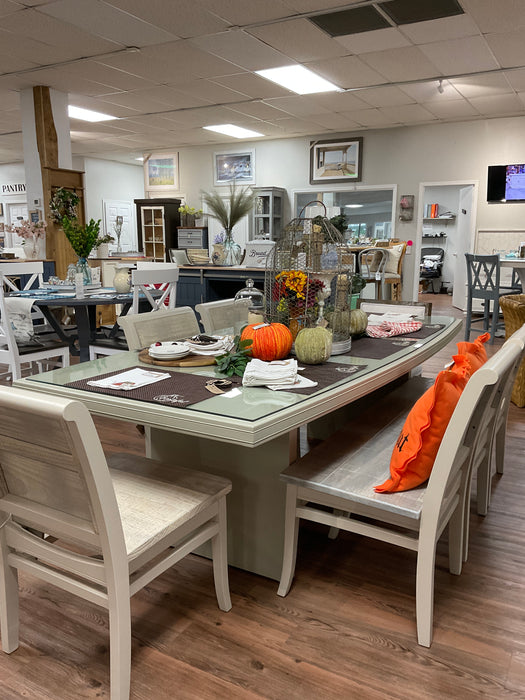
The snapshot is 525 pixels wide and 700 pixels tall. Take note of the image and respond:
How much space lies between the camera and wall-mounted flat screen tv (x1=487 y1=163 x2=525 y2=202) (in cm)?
758

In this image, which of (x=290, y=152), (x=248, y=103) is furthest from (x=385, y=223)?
(x=248, y=103)

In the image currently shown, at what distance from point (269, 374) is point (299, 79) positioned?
4936 mm

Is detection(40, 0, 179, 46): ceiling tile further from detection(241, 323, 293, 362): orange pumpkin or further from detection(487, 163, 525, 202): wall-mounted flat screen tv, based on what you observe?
detection(487, 163, 525, 202): wall-mounted flat screen tv

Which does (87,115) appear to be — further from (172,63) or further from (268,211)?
(268,211)

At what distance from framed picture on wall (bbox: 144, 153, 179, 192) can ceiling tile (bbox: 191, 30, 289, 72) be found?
515cm

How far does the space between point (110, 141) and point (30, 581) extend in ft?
29.7

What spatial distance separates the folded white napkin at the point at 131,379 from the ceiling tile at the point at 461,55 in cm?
430

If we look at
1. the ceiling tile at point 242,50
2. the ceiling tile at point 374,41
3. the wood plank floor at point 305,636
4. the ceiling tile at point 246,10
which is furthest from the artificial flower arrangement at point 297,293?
the ceiling tile at point 374,41

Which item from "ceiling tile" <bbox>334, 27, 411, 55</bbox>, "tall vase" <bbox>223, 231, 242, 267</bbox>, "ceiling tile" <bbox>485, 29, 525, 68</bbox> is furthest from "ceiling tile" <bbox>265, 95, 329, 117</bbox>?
"ceiling tile" <bbox>485, 29, 525, 68</bbox>

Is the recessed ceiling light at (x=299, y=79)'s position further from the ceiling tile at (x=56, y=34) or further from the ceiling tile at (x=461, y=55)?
the ceiling tile at (x=56, y=34)

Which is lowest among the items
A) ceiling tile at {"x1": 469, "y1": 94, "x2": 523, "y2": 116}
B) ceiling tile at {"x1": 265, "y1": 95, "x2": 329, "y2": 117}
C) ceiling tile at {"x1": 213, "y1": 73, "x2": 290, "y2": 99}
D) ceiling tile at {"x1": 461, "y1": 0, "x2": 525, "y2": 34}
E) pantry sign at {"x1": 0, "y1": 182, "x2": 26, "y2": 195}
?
pantry sign at {"x1": 0, "y1": 182, "x2": 26, "y2": 195}

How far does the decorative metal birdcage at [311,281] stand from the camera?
6.82ft

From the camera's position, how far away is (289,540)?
5.77ft

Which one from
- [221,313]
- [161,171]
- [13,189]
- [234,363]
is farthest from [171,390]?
[13,189]
